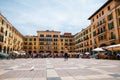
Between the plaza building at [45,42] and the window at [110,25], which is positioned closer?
the window at [110,25]

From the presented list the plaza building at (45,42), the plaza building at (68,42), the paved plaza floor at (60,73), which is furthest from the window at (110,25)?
the plaza building at (68,42)

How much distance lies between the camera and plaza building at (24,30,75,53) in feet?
265

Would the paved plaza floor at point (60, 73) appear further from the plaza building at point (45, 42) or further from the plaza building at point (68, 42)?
the plaza building at point (68, 42)

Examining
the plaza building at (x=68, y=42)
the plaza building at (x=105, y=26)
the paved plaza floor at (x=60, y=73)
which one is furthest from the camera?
the plaza building at (x=68, y=42)

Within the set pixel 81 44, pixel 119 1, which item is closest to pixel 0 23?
pixel 119 1

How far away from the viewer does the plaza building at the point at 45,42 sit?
265 feet

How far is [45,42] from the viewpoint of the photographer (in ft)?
265

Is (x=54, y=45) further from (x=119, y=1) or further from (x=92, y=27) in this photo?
(x=119, y=1)

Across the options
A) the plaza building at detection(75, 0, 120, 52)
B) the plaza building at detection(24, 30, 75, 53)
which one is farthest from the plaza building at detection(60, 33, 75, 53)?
the plaza building at detection(75, 0, 120, 52)

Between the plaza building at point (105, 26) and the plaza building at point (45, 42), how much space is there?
27.4 meters

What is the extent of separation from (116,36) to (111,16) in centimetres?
642

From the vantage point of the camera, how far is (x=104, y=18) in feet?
143

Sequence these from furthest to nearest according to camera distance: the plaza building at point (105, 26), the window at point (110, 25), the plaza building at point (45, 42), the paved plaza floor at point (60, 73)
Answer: the plaza building at point (45, 42), the window at point (110, 25), the plaza building at point (105, 26), the paved plaza floor at point (60, 73)

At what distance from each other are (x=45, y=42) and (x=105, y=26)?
44415 millimetres
